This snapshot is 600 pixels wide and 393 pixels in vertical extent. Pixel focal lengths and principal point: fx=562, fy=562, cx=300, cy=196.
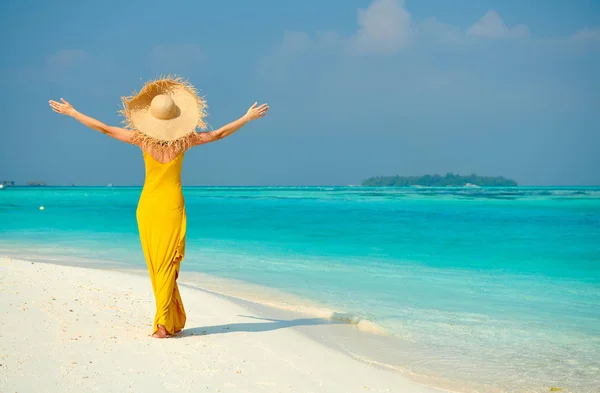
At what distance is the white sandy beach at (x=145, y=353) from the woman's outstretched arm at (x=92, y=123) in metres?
1.62

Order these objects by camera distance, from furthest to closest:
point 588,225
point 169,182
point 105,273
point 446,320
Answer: point 588,225, point 105,273, point 446,320, point 169,182

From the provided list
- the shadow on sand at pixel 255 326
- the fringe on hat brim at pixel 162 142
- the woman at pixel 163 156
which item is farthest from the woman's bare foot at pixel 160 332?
the fringe on hat brim at pixel 162 142

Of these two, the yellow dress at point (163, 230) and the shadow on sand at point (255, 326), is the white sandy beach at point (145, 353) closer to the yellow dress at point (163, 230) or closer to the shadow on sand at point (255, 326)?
the shadow on sand at point (255, 326)

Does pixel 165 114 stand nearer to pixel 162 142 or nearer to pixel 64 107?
pixel 162 142

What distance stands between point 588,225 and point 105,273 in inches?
860

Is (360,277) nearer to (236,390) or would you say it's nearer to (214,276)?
(214,276)

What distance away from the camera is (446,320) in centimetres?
677

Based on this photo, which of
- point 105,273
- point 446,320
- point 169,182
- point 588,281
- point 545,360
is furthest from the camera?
point 588,281

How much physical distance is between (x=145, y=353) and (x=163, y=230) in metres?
0.98

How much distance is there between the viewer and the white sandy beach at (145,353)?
358 centimetres

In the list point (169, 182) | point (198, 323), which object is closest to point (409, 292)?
point (198, 323)

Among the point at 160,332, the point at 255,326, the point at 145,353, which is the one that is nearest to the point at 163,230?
the point at 160,332

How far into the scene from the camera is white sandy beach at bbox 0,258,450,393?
3580 mm

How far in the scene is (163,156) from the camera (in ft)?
15.2
